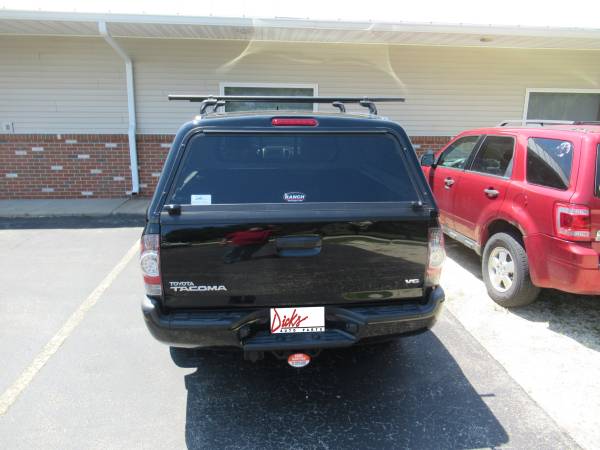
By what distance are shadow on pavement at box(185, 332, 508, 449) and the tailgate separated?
74 centimetres

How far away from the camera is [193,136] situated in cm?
256

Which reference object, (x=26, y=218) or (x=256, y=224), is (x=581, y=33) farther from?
Answer: (x=26, y=218)

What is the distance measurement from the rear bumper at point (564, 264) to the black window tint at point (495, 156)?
91 cm

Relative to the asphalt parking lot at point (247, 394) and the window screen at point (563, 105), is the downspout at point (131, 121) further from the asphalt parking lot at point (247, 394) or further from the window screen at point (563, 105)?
the window screen at point (563, 105)

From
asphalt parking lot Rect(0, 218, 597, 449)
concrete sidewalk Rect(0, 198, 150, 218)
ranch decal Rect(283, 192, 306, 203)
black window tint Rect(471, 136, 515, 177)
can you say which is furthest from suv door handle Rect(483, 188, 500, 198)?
concrete sidewalk Rect(0, 198, 150, 218)

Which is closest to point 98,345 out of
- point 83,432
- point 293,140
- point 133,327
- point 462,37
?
point 133,327

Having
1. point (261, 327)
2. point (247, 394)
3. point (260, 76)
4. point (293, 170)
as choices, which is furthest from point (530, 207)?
point (260, 76)

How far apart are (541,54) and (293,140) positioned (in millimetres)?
8972

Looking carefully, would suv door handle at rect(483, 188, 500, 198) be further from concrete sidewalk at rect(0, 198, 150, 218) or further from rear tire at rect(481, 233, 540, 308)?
concrete sidewalk at rect(0, 198, 150, 218)

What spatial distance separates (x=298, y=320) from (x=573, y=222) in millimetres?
2363

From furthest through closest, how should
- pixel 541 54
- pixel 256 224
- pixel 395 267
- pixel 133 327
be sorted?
pixel 541 54 < pixel 133 327 < pixel 395 267 < pixel 256 224

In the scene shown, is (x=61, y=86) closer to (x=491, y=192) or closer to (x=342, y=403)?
(x=491, y=192)

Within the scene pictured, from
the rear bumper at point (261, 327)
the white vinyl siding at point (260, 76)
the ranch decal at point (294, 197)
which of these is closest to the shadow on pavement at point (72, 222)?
the white vinyl siding at point (260, 76)

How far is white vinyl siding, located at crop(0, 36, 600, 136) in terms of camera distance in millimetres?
8547
